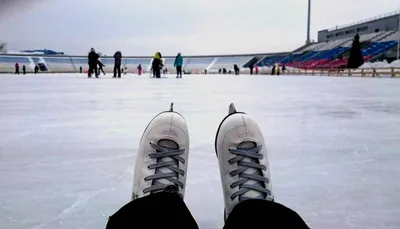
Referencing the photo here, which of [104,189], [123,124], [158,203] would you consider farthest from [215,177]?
[123,124]

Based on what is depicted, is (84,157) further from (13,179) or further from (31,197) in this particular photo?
(31,197)

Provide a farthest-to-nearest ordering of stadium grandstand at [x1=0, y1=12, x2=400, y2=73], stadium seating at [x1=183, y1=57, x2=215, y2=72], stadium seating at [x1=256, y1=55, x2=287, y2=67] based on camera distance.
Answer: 1. stadium seating at [x1=183, y1=57, x2=215, y2=72]
2. stadium seating at [x1=256, y1=55, x2=287, y2=67]
3. stadium grandstand at [x1=0, y1=12, x2=400, y2=73]

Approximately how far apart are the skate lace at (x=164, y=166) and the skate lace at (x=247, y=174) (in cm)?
17

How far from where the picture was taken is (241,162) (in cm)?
119

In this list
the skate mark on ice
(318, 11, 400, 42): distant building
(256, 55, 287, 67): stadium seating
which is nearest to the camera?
the skate mark on ice

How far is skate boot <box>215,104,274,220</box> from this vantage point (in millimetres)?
1085

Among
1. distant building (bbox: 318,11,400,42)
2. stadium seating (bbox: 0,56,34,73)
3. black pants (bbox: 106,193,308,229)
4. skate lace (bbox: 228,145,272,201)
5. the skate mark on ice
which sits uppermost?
distant building (bbox: 318,11,400,42)

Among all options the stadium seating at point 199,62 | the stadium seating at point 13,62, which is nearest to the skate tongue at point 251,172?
the stadium seating at point 13,62

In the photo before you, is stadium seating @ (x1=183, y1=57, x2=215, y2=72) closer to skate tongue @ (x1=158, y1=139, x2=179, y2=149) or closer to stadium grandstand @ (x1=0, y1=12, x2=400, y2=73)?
stadium grandstand @ (x1=0, y1=12, x2=400, y2=73)

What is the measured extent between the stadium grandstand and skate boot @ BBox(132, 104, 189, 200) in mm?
27391

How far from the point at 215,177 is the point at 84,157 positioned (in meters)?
0.69

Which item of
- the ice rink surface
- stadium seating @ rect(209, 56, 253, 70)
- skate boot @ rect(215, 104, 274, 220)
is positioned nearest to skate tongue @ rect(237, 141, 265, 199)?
skate boot @ rect(215, 104, 274, 220)

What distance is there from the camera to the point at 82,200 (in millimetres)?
1241

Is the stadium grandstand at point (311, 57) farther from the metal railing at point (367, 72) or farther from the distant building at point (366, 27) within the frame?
the metal railing at point (367, 72)
